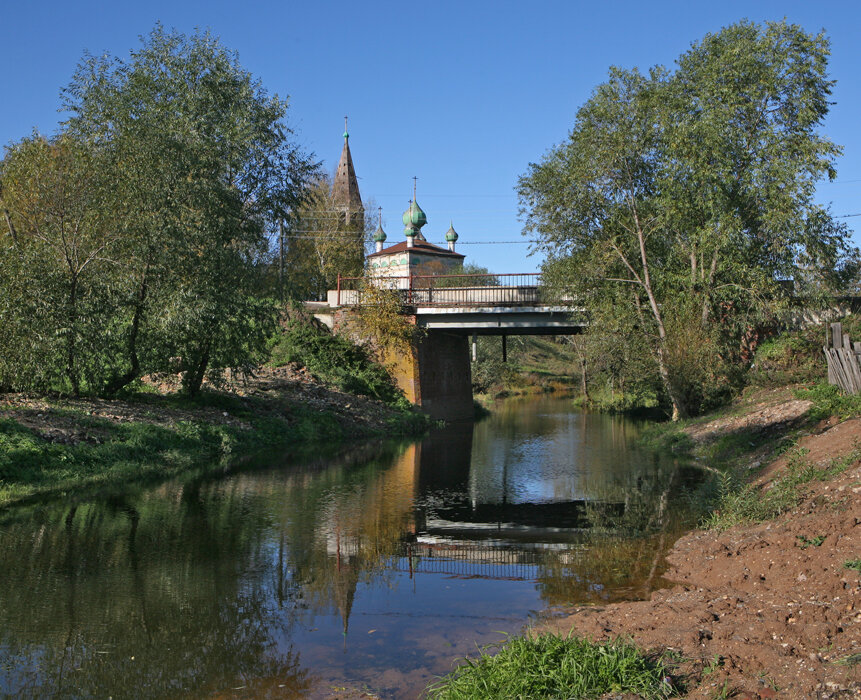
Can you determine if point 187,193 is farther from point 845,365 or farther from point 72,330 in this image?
point 845,365

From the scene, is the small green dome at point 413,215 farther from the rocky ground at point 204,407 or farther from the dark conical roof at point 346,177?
the rocky ground at point 204,407

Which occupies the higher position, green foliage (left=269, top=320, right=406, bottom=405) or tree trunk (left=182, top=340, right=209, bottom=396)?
green foliage (left=269, top=320, right=406, bottom=405)

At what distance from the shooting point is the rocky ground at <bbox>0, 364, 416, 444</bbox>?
17188 mm

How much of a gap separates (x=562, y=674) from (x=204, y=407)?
2057 cm

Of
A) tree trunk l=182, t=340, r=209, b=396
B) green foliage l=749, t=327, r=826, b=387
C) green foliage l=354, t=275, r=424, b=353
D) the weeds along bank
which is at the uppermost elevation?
green foliage l=354, t=275, r=424, b=353

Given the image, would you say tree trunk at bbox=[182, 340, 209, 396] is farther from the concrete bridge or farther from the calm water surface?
the concrete bridge

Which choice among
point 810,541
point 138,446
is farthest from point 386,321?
point 810,541

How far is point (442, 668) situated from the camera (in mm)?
6887

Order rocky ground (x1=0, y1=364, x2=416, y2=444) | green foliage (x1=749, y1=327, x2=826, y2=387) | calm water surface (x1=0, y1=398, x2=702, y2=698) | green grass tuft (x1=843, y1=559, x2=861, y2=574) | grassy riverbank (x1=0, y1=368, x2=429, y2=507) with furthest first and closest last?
green foliage (x1=749, y1=327, x2=826, y2=387), rocky ground (x1=0, y1=364, x2=416, y2=444), grassy riverbank (x1=0, y1=368, x2=429, y2=507), green grass tuft (x1=843, y1=559, x2=861, y2=574), calm water surface (x1=0, y1=398, x2=702, y2=698)

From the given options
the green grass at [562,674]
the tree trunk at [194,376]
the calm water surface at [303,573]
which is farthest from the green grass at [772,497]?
the tree trunk at [194,376]

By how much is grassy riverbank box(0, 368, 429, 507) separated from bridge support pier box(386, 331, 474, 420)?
231 inches

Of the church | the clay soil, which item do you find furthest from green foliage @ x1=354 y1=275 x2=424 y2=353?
the church

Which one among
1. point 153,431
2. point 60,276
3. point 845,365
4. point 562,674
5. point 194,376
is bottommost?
point 562,674

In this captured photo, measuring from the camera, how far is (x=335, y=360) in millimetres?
36656
